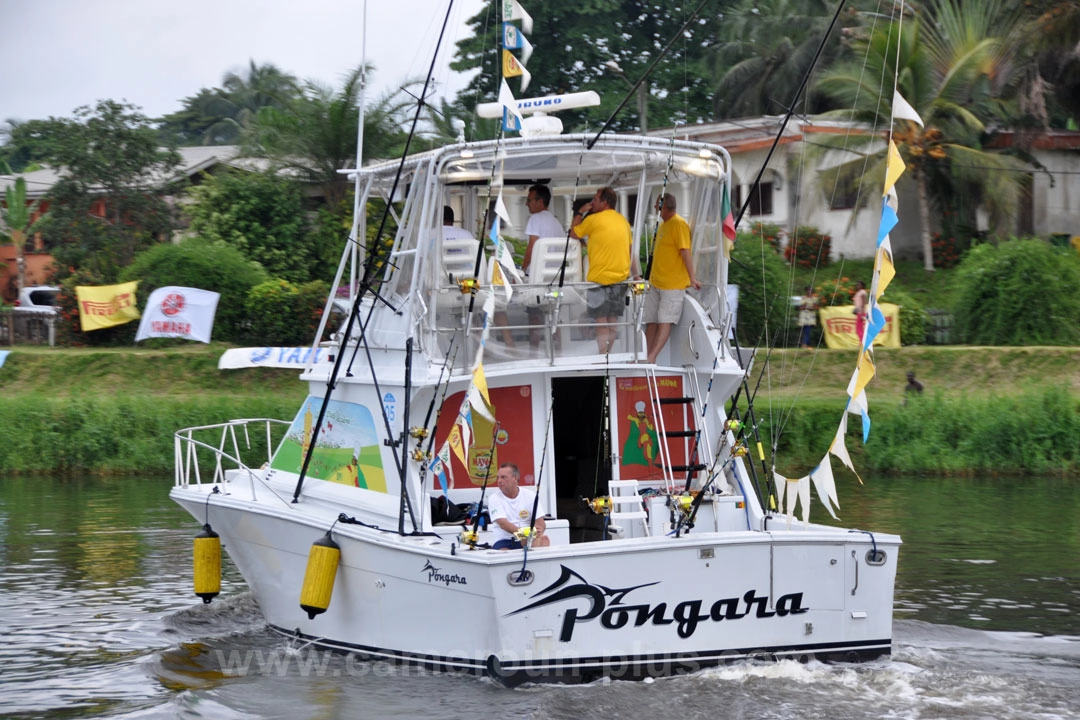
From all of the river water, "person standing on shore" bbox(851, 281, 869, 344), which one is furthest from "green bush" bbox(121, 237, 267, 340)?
"person standing on shore" bbox(851, 281, 869, 344)

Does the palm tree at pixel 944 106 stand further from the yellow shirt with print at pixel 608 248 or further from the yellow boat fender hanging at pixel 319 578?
the yellow boat fender hanging at pixel 319 578

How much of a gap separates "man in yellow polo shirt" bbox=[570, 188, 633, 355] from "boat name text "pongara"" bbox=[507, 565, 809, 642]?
2.14m

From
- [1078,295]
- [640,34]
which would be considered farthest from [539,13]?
[1078,295]

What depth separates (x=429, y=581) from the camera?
8438 millimetres

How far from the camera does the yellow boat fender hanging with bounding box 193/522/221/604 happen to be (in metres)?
10.3

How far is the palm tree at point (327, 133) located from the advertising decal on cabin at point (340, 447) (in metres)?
19.7

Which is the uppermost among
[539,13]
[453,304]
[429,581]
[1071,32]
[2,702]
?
[539,13]

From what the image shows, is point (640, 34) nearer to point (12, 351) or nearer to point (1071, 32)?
point (1071, 32)

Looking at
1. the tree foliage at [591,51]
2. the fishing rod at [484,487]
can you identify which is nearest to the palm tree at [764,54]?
the tree foliage at [591,51]

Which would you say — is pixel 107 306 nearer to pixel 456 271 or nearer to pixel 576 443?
pixel 456 271

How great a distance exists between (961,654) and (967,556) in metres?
4.53

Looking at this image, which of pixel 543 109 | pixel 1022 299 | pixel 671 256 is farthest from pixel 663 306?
pixel 1022 299

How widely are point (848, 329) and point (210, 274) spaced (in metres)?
12.5

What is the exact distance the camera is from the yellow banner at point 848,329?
78.4ft
